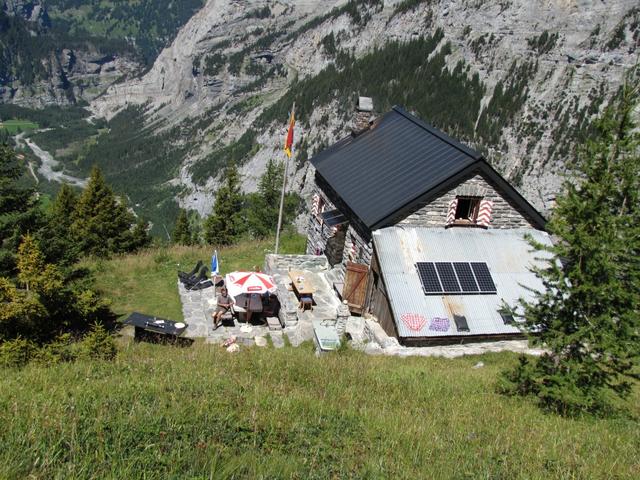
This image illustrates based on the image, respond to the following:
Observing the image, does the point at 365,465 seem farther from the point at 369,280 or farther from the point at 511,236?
the point at 511,236

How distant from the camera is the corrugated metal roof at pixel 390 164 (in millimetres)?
18391

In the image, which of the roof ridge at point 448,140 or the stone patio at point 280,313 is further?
the roof ridge at point 448,140

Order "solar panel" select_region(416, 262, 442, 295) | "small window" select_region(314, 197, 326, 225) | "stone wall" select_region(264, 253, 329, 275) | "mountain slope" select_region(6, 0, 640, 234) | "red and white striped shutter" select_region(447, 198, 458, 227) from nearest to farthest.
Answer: "solar panel" select_region(416, 262, 442, 295)
"red and white striped shutter" select_region(447, 198, 458, 227)
"stone wall" select_region(264, 253, 329, 275)
"small window" select_region(314, 197, 326, 225)
"mountain slope" select_region(6, 0, 640, 234)

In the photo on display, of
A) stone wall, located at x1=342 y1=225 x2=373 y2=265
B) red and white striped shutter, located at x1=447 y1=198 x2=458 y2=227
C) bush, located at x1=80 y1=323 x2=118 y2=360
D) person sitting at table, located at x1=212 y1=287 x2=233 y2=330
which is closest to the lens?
bush, located at x1=80 y1=323 x2=118 y2=360

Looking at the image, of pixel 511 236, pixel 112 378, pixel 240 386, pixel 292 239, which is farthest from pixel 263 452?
pixel 292 239

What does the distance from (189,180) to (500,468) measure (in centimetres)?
16900

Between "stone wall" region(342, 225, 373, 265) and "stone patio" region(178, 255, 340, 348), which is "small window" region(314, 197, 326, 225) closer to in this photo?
"stone patio" region(178, 255, 340, 348)

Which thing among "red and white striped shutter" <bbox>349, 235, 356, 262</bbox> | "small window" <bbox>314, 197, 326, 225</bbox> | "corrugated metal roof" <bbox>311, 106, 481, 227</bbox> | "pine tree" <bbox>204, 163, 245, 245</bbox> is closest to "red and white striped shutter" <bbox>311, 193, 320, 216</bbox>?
"small window" <bbox>314, 197, 326, 225</bbox>

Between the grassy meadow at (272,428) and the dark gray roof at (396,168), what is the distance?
9681 millimetres

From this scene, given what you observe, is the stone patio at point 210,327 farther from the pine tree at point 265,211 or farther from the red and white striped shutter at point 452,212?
the pine tree at point 265,211

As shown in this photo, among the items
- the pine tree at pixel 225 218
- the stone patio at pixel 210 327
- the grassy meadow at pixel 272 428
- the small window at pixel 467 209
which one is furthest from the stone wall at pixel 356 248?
the pine tree at pixel 225 218

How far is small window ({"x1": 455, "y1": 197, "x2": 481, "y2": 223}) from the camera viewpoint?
19.2m

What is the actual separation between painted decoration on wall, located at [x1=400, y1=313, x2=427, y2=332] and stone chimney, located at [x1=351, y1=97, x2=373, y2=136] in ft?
40.6

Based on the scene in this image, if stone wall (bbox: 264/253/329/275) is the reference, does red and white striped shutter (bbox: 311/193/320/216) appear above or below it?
above
